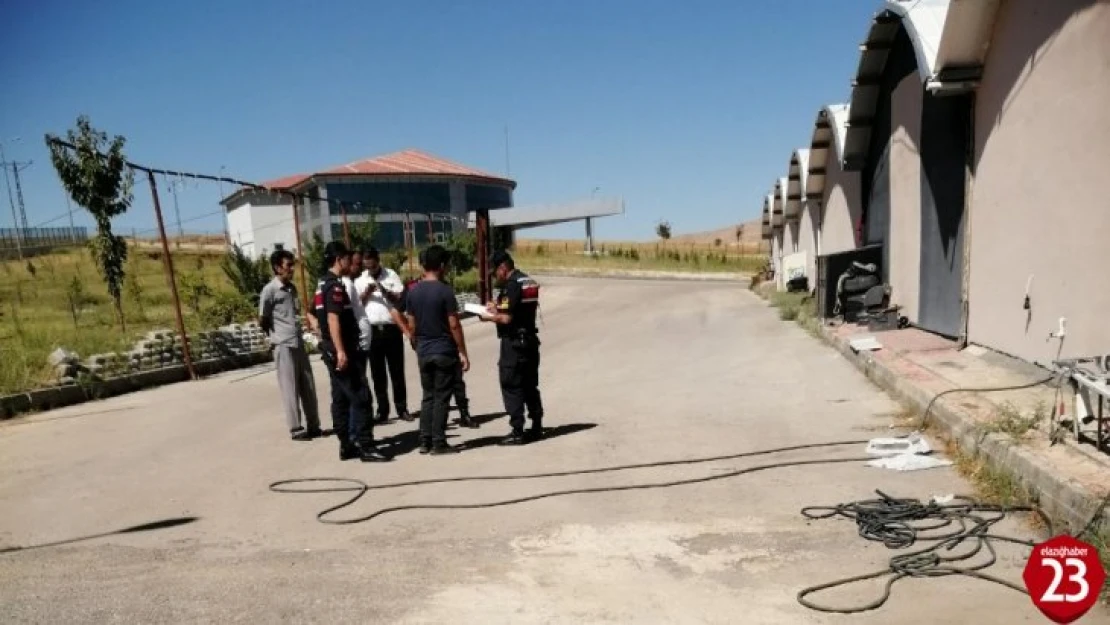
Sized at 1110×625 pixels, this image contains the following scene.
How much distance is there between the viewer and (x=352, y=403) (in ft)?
20.5

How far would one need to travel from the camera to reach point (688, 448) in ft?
20.2

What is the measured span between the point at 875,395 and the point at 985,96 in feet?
13.5

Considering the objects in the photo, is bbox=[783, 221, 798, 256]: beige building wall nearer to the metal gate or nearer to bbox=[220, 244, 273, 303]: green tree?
the metal gate

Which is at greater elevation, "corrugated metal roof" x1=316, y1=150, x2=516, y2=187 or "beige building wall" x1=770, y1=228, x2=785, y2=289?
"corrugated metal roof" x1=316, y1=150, x2=516, y2=187

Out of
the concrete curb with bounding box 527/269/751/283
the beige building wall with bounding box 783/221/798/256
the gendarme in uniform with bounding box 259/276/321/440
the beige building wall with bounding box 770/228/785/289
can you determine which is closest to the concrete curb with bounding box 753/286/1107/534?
the gendarme in uniform with bounding box 259/276/321/440

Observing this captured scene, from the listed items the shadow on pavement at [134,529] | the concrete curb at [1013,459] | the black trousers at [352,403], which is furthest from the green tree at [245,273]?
the concrete curb at [1013,459]

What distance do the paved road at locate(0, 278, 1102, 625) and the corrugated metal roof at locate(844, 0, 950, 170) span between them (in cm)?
516

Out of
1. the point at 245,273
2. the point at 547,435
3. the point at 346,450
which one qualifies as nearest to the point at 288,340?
the point at 346,450

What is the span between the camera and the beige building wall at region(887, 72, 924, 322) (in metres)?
12.1

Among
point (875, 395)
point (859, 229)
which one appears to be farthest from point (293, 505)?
point (859, 229)

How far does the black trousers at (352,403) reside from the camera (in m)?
6.23

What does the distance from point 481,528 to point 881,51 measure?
46.3ft

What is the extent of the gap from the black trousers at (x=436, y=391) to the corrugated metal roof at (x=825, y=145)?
1308 cm

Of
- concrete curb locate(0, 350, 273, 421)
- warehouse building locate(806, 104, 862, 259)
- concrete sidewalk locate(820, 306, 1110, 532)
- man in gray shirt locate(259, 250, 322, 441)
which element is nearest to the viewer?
concrete sidewalk locate(820, 306, 1110, 532)
